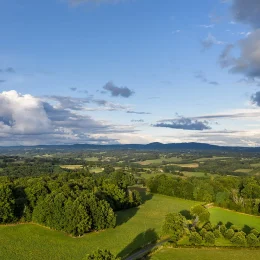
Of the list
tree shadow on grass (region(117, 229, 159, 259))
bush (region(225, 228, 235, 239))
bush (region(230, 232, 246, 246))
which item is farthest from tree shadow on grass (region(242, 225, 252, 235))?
tree shadow on grass (region(117, 229, 159, 259))

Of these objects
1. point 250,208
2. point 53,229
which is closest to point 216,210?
point 250,208

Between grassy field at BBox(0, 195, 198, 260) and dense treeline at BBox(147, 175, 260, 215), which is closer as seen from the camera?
grassy field at BBox(0, 195, 198, 260)

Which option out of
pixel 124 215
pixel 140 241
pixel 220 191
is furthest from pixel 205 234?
pixel 220 191

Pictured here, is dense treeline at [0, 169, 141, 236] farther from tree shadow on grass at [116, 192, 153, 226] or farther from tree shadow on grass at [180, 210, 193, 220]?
tree shadow on grass at [180, 210, 193, 220]

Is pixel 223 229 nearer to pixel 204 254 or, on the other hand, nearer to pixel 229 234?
pixel 229 234

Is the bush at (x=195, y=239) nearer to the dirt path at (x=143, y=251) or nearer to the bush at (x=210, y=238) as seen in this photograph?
the bush at (x=210, y=238)
